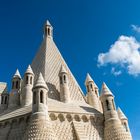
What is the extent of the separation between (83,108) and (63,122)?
10.2 feet

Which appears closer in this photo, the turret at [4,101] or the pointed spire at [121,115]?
the turret at [4,101]

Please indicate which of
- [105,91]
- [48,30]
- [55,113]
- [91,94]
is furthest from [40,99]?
[48,30]

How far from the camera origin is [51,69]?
2459 centimetres

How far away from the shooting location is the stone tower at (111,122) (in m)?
17.2

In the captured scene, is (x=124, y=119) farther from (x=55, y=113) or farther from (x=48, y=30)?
(x=48, y=30)

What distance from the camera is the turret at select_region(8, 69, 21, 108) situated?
21.6 m

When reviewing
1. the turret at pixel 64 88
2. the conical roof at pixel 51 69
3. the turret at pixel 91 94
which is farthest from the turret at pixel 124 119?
the turret at pixel 64 88

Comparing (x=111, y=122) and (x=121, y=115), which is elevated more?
(x=121, y=115)

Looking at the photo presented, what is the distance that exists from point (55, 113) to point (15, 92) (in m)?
6.74

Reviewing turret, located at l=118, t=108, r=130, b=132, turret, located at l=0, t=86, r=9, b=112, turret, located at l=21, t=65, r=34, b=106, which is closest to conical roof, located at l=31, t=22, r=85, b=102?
turret, located at l=21, t=65, r=34, b=106

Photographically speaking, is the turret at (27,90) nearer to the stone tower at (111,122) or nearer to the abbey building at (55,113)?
the abbey building at (55,113)

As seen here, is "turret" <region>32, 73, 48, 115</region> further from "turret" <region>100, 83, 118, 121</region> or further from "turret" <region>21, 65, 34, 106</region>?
"turret" <region>100, 83, 118, 121</region>

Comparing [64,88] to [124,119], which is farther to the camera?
[124,119]

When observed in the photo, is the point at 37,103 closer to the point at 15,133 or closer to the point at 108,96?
the point at 15,133
